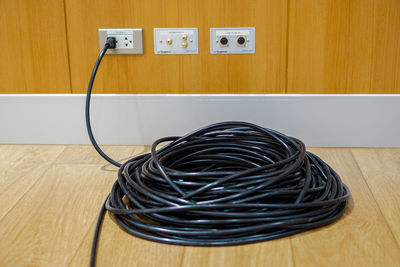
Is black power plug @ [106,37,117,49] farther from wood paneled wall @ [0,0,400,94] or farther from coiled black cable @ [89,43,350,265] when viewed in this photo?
coiled black cable @ [89,43,350,265]

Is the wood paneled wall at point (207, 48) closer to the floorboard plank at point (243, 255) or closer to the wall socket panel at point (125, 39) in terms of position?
the wall socket panel at point (125, 39)

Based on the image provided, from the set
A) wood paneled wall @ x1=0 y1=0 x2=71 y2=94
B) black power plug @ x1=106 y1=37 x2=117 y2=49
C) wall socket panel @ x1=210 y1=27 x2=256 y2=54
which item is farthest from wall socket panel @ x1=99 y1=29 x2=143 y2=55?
wall socket panel @ x1=210 y1=27 x2=256 y2=54

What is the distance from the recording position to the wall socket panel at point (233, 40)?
165 centimetres

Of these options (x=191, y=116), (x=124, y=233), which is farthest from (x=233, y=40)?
(x=124, y=233)

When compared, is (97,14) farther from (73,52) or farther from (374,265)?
(374,265)

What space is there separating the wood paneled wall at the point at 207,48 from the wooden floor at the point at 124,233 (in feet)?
0.94

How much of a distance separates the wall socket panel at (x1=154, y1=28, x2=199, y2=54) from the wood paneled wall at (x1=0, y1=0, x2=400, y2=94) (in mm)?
18

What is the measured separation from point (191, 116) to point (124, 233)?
657mm

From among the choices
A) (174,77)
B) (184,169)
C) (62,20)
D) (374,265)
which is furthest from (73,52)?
(374,265)

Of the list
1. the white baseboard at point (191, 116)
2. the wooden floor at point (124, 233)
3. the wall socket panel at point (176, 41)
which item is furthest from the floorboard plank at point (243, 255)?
the wall socket panel at point (176, 41)

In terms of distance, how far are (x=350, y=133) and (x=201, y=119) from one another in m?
0.51

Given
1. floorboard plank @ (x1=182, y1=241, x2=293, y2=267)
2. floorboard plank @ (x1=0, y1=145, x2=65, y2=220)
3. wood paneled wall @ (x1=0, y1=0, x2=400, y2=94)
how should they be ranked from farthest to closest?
wood paneled wall @ (x1=0, y1=0, x2=400, y2=94) → floorboard plank @ (x1=0, y1=145, x2=65, y2=220) → floorboard plank @ (x1=182, y1=241, x2=293, y2=267)

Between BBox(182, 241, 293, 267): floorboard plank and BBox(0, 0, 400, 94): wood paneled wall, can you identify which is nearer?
BBox(182, 241, 293, 267): floorboard plank

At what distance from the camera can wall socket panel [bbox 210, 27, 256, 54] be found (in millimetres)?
1654
